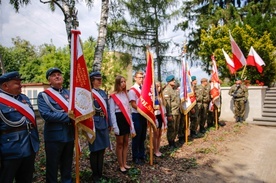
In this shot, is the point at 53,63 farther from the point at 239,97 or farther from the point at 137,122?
the point at 137,122

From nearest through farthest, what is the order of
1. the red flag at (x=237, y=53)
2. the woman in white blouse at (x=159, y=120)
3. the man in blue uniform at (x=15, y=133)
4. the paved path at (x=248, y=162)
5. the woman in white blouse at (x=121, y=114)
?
1. the man in blue uniform at (x=15, y=133)
2. the woman in white blouse at (x=121, y=114)
3. the paved path at (x=248, y=162)
4. the woman in white blouse at (x=159, y=120)
5. the red flag at (x=237, y=53)

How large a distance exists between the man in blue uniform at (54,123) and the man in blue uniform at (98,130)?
22.4 inches

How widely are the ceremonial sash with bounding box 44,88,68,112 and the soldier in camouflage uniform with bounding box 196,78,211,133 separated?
6111mm

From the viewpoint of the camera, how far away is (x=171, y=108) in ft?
22.6

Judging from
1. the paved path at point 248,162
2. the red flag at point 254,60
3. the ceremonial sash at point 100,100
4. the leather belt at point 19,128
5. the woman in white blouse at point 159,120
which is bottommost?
the paved path at point 248,162

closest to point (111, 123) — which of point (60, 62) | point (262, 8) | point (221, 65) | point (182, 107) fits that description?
point (182, 107)

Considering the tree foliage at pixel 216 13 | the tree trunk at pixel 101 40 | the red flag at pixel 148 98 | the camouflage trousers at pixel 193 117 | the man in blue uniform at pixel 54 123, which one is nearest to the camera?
the man in blue uniform at pixel 54 123

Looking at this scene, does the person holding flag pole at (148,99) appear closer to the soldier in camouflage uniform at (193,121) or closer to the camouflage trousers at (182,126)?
the camouflage trousers at (182,126)

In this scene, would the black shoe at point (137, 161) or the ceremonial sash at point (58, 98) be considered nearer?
the ceremonial sash at point (58, 98)

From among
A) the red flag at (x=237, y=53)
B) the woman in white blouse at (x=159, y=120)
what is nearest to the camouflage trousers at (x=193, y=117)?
the woman in white blouse at (x=159, y=120)

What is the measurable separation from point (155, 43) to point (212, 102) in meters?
11.6

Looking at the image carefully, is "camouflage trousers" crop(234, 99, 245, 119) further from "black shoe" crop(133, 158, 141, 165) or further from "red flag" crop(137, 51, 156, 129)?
"black shoe" crop(133, 158, 141, 165)

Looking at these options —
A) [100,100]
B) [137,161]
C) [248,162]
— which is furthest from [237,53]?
[100,100]

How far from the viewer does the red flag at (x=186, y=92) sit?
24.7 ft
